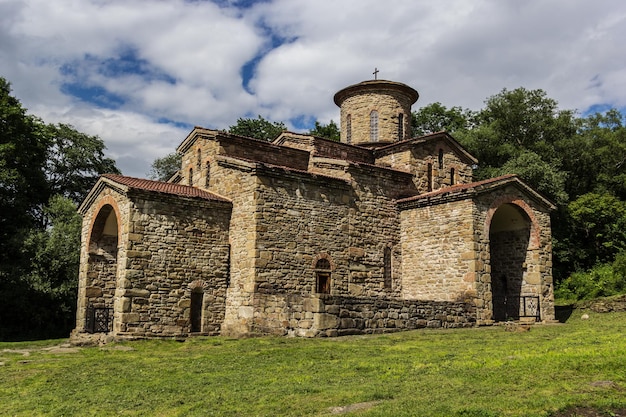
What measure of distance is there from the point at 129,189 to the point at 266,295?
5011 millimetres

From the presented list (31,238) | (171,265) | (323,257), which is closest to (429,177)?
(323,257)

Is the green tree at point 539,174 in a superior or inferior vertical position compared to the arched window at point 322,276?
superior

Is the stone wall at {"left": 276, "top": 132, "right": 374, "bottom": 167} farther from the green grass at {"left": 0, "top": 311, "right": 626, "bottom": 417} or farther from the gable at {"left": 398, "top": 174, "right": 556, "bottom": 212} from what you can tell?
the green grass at {"left": 0, "top": 311, "right": 626, "bottom": 417}

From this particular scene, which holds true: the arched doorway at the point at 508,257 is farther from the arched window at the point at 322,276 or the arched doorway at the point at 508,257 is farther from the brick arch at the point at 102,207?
the brick arch at the point at 102,207

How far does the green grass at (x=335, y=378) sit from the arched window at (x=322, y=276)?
4.60 m

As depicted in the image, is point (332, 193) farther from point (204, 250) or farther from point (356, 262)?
point (204, 250)

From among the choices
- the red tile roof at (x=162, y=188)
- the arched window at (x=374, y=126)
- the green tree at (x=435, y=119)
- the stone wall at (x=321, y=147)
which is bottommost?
the red tile roof at (x=162, y=188)

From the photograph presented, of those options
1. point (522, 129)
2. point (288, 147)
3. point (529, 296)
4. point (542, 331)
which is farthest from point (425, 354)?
point (522, 129)

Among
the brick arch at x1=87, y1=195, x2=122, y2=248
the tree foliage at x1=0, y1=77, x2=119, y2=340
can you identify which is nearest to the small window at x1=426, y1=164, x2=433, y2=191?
the brick arch at x1=87, y1=195, x2=122, y2=248

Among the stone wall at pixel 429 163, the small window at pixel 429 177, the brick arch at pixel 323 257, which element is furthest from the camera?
the small window at pixel 429 177

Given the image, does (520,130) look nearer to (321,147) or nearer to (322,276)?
(321,147)

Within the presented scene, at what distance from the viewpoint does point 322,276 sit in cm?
1789

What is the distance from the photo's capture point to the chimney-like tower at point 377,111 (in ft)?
80.1

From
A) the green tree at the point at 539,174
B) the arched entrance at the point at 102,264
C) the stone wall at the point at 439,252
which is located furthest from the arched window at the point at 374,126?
the arched entrance at the point at 102,264
